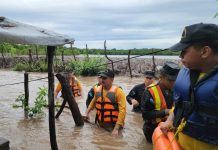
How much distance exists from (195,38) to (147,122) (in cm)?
359

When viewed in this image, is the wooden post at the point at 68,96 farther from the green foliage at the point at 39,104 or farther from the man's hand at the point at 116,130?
the green foliage at the point at 39,104

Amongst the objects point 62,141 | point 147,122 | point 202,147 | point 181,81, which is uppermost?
point 181,81

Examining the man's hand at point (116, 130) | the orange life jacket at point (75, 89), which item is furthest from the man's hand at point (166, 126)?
the orange life jacket at point (75, 89)

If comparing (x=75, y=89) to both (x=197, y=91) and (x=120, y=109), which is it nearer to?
(x=120, y=109)

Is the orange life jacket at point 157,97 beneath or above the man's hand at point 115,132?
above

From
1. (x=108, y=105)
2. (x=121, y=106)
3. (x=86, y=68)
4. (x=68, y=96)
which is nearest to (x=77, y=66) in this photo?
(x=86, y=68)

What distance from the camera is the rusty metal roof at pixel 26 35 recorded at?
15.4 ft

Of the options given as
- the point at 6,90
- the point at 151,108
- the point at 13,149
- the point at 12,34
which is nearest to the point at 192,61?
the point at 12,34

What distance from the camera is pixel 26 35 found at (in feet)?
15.5

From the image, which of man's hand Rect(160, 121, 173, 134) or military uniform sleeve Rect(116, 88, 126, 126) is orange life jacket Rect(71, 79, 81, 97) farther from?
man's hand Rect(160, 121, 173, 134)

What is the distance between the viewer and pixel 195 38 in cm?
280

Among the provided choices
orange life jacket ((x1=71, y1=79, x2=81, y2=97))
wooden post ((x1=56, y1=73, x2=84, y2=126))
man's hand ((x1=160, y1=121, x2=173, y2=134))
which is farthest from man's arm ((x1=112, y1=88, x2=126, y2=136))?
orange life jacket ((x1=71, y1=79, x2=81, y2=97))

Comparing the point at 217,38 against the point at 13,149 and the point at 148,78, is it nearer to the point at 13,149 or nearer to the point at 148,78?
the point at 13,149

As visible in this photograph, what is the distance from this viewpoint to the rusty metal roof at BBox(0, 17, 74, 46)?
468 cm
